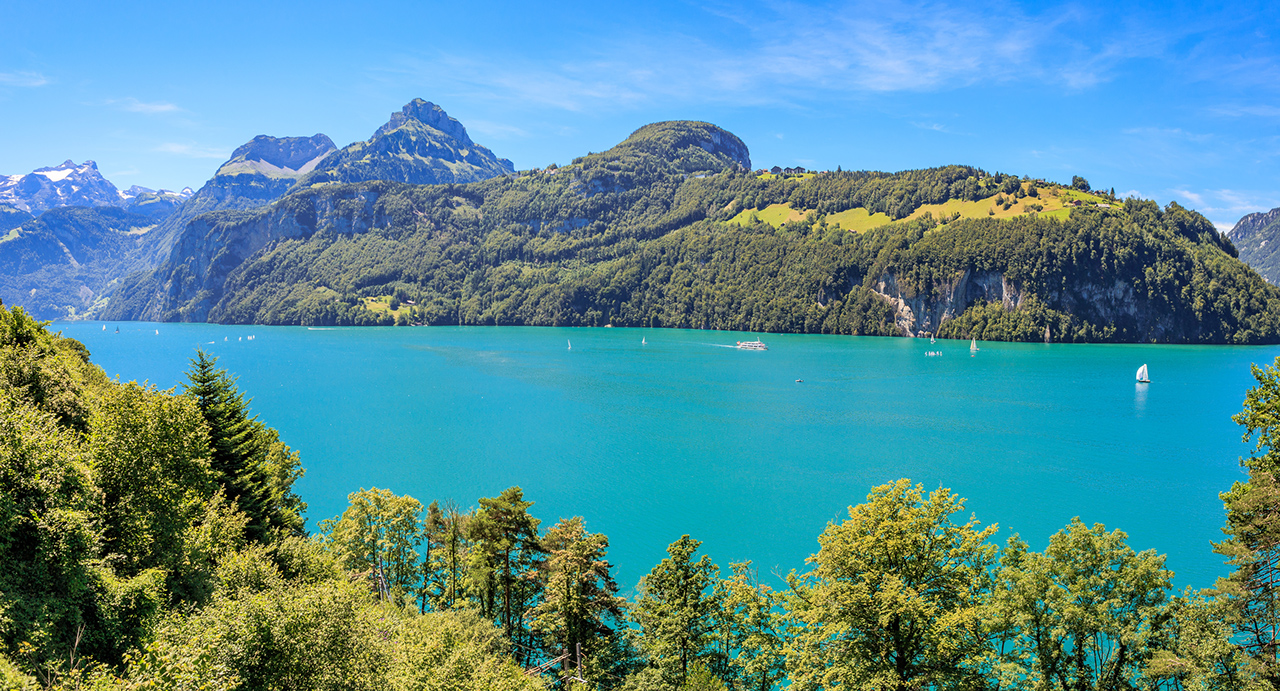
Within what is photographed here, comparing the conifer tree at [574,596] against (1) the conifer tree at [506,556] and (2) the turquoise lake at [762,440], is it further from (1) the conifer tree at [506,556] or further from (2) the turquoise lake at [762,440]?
(2) the turquoise lake at [762,440]

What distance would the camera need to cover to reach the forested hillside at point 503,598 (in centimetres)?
1573

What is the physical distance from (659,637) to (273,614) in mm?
14422

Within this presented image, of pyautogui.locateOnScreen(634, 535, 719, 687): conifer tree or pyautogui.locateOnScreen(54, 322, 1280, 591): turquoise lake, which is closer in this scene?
pyautogui.locateOnScreen(634, 535, 719, 687): conifer tree

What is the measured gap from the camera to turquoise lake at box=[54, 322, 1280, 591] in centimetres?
4500

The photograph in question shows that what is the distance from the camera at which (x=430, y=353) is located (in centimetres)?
15762

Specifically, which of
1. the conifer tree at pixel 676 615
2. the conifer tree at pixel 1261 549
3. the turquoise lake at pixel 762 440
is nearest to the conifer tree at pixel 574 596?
→ the conifer tree at pixel 676 615

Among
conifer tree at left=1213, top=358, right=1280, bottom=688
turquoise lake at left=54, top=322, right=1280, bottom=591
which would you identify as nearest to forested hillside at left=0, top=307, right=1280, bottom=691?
conifer tree at left=1213, top=358, right=1280, bottom=688

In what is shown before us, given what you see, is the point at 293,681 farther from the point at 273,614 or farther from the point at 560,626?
the point at 560,626

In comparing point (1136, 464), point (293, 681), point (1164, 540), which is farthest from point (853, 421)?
point (293, 681)

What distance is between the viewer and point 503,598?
30609mm

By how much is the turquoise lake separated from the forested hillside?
9.90m

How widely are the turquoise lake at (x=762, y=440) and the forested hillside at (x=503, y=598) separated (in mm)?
9902

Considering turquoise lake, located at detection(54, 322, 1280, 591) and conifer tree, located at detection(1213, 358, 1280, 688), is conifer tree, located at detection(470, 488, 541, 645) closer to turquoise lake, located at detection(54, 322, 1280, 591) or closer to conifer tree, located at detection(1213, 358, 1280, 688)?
turquoise lake, located at detection(54, 322, 1280, 591)

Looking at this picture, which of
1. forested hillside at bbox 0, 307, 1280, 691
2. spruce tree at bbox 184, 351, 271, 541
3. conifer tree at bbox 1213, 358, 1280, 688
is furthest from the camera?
spruce tree at bbox 184, 351, 271, 541
